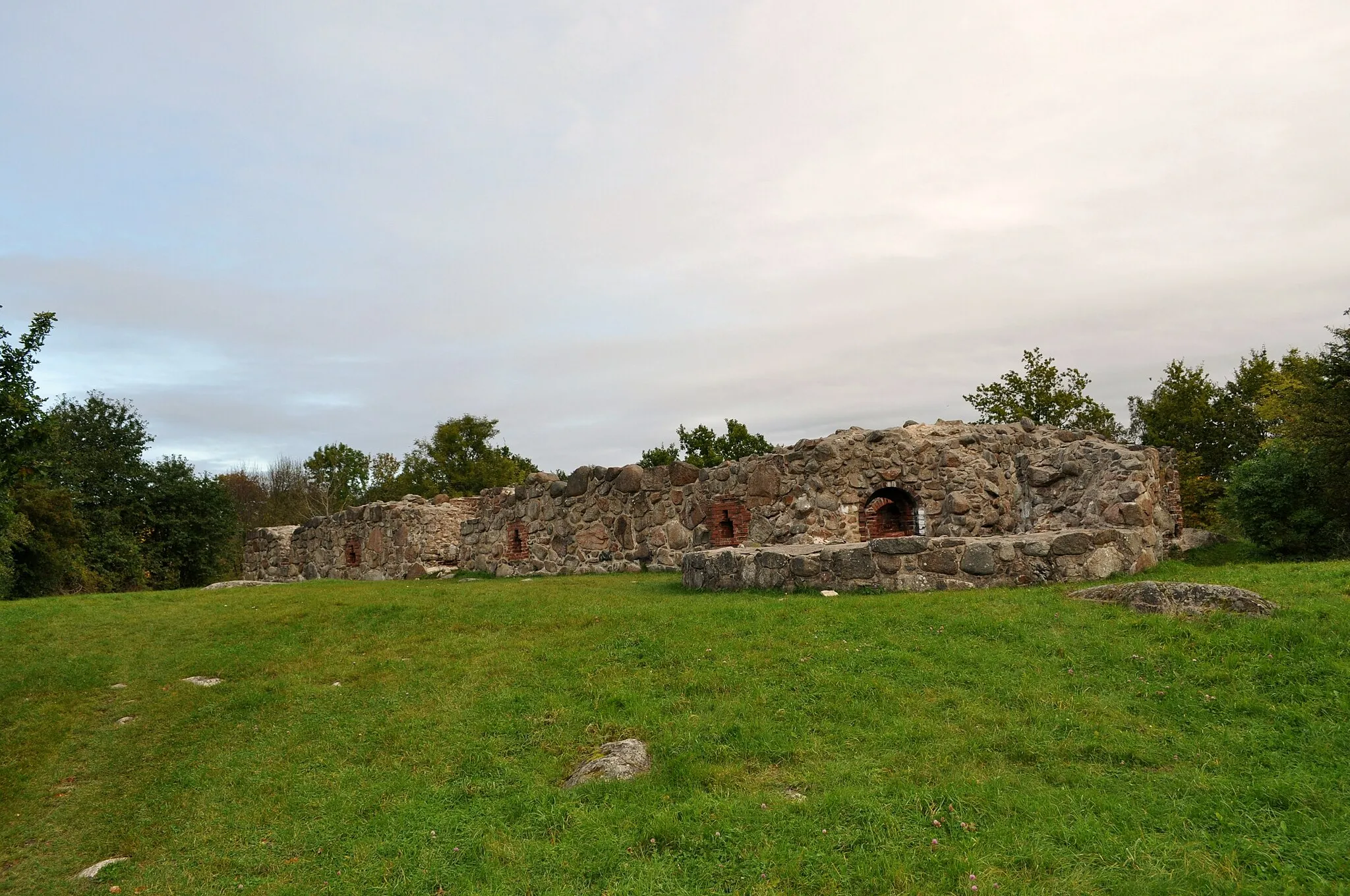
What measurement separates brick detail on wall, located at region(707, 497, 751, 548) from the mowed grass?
17.0 feet

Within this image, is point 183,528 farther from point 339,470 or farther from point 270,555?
point 339,470

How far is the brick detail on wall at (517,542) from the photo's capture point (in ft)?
59.3

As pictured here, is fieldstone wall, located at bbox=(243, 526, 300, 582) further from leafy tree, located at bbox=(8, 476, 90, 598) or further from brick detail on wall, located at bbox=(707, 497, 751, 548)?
brick detail on wall, located at bbox=(707, 497, 751, 548)

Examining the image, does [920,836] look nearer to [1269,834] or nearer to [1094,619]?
[1269,834]

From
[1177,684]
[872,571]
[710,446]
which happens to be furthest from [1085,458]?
[710,446]

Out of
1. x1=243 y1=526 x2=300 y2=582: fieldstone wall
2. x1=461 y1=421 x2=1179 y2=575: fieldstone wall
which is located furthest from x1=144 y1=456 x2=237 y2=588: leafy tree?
x1=461 y1=421 x2=1179 y2=575: fieldstone wall

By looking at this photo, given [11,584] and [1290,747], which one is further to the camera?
[11,584]

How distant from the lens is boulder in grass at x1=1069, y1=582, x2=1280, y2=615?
6.88 m

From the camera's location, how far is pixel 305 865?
5.00m

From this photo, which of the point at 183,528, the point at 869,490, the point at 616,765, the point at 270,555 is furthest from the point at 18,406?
the point at 183,528

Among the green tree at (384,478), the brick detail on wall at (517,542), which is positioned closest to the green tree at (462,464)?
the green tree at (384,478)

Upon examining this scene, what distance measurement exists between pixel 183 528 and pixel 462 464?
1614 centimetres

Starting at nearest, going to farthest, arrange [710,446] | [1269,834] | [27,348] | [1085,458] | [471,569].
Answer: [1269,834] < [27,348] < [1085,458] < [471,569] < [710,446]

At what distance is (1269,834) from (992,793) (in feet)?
4.28
